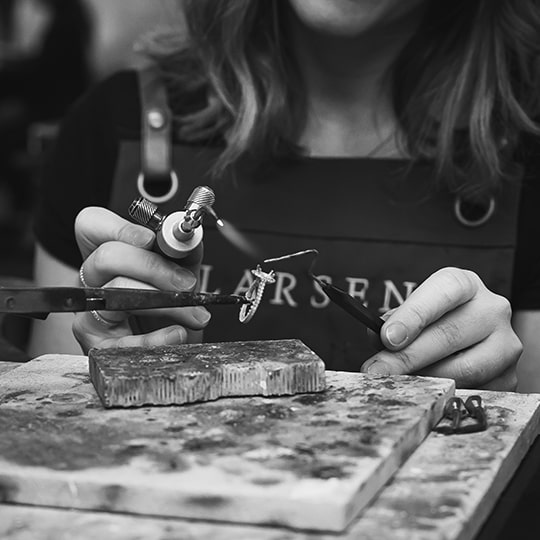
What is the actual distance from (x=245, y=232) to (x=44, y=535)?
0.96 metres

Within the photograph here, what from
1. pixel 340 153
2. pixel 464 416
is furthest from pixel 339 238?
pixel 464 416

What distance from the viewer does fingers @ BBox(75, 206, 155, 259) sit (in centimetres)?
109

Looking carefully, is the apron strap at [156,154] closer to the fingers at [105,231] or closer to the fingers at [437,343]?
the fingers at [105,231]

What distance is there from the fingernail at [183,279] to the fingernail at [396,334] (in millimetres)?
206

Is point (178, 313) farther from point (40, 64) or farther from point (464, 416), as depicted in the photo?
point (40, 64)

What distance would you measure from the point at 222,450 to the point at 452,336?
0.42 metres

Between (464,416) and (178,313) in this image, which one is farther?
(178,313)

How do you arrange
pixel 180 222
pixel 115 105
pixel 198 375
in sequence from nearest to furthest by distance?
pixel 198 375
pixel 180 222
pixel 115 105

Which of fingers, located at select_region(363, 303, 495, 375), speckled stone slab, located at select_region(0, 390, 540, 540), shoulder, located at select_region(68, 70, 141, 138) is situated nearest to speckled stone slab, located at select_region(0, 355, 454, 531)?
speckled stone slab, located at select_region(0, 390, 540, 540)

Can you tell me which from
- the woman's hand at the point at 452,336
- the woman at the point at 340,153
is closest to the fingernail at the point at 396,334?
the woman's hand at the point at 452,336

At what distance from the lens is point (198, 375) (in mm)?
864

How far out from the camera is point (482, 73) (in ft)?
5.18

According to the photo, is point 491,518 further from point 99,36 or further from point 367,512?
point 99,36

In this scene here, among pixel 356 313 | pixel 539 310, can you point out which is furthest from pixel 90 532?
pixel 539 310
